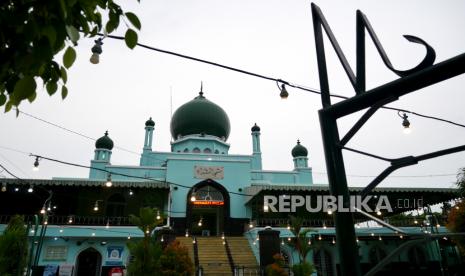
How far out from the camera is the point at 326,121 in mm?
1855

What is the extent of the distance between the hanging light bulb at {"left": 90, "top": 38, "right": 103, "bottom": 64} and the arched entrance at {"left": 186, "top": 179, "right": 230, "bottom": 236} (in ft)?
64.8

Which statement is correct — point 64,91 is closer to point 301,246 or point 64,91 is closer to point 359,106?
point 359,106

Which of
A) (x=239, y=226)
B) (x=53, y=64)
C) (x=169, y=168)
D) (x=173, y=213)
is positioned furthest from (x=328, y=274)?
(x=53, y=64)

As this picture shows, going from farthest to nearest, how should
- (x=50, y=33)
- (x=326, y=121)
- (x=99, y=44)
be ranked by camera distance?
(x=99, y=44) → (x=326, y=121) → (x=50, y=33)

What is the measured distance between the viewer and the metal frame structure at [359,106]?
148cm

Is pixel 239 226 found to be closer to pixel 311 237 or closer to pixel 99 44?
pixel 311 237

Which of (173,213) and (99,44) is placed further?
(173,213)

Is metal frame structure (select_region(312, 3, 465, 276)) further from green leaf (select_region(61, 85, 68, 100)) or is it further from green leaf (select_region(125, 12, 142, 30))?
green leaf (select_region(61, 85, 68, 100))

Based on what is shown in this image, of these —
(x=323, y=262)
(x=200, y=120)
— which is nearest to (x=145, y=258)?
(x=323, y=262)

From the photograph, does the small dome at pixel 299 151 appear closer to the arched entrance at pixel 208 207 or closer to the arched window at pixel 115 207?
the arched entrance at pixel 208 207

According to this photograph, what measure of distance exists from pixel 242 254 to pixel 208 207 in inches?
300

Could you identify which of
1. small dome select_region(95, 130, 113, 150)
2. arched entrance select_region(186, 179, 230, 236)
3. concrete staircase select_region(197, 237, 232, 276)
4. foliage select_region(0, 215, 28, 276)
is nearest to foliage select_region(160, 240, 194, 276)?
concrete staircase select_region(197, 237, 232, 276)

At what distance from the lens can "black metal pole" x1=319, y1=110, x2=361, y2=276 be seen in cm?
160

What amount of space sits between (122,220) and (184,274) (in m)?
11.2
